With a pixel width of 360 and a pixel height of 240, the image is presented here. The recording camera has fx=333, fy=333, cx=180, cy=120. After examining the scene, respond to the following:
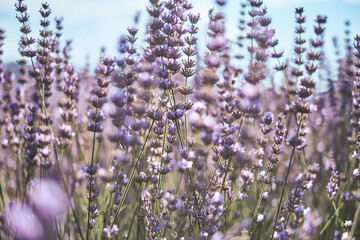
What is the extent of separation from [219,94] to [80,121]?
2.50 meters

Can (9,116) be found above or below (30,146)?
above

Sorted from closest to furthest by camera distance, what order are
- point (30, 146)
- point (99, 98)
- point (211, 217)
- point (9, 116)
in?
point (211, 217), point (99, 98), point (30, 146), point (9, 116)

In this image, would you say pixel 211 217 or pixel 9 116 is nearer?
pixel 211 217

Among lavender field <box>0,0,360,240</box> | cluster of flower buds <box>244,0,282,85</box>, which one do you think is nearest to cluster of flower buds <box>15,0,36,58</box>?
lavender field <box>0,0,360,240</box>

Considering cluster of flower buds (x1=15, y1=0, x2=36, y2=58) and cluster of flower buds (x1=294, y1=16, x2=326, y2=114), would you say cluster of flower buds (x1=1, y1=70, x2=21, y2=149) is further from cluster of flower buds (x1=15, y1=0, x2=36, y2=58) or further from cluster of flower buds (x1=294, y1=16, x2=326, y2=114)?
cluster of flower buds (x1=294, y1=16, x2=326, y2=114)

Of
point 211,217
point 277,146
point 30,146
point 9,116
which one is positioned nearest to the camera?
point 211,217

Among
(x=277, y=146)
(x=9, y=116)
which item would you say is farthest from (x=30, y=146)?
(x=277, y=146)

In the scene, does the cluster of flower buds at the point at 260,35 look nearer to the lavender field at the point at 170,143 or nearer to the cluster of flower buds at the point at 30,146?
the lavender field at the point at 170,143

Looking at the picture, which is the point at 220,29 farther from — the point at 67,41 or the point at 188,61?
the point at 67,41

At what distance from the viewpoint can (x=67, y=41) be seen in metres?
3.64

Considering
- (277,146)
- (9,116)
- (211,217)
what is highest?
(9,116)

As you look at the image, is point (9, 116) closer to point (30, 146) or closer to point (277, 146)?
point (30, 146)

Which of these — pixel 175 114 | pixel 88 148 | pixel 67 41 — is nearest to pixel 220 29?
pixel 175 114

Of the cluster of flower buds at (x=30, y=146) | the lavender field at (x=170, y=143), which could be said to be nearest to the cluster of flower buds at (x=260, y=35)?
the lavender field at (x=170, y=143)
